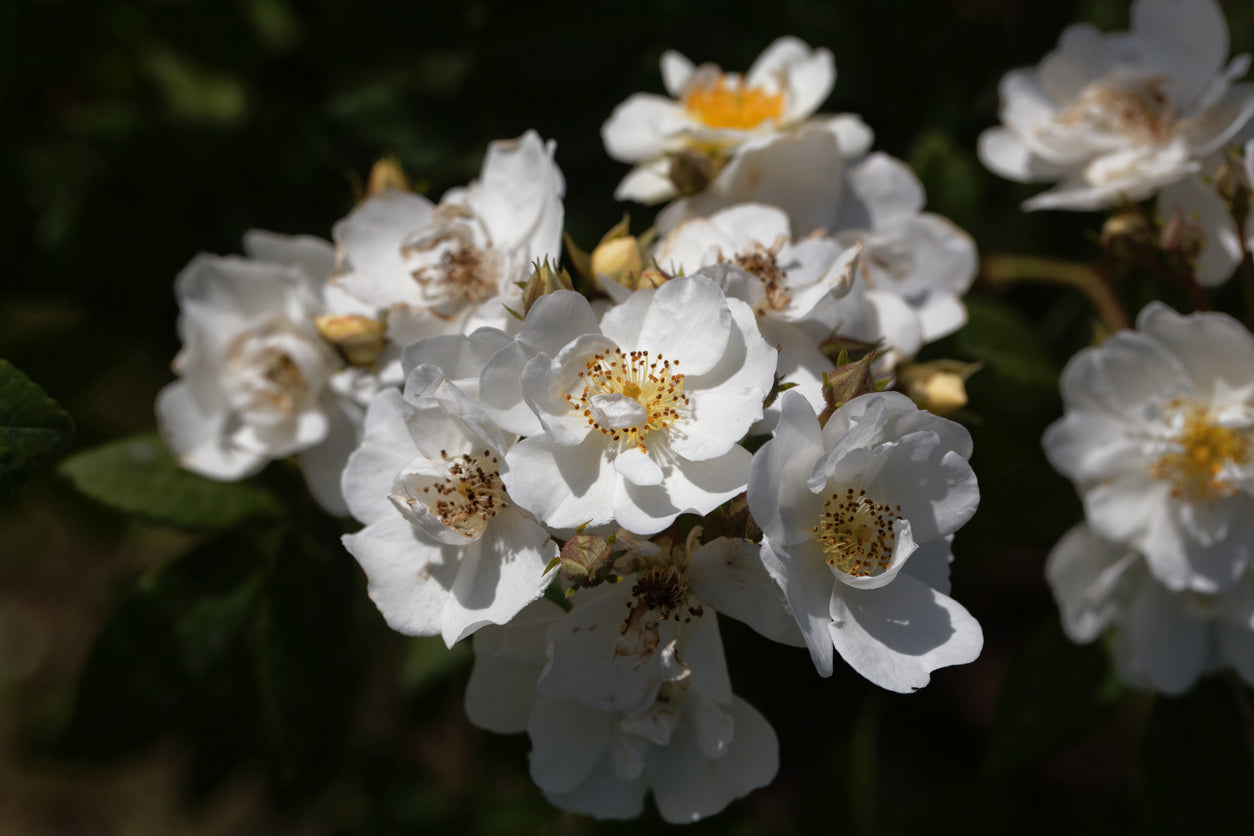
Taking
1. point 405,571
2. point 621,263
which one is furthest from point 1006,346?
point 405,571

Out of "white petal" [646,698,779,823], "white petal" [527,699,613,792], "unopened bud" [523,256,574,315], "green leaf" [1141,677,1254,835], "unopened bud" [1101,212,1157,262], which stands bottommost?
"green leaf" [1141,677,1254,835]

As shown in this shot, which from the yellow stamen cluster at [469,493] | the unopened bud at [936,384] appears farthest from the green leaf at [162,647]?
the unopened bud at [936,384]

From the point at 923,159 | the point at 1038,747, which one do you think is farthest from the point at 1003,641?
the point at 923,159

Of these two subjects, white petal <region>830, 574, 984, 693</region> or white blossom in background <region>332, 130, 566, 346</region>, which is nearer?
white petal <region>830, 574, 984, 693</region>

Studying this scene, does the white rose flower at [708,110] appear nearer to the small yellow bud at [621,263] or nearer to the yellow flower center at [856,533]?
the small yellow bud at [621,263]

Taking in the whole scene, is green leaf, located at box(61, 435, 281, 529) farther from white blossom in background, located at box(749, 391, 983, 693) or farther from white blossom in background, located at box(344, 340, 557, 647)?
white blossom in background, located at box(749, 391, 983, 693)

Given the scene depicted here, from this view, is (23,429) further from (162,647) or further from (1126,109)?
(1126,109)

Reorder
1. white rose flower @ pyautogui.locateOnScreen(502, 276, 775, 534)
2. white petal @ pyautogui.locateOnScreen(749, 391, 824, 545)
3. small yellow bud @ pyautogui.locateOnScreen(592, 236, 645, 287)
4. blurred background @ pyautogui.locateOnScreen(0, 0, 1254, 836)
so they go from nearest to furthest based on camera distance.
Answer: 1. white petal @ pyautogui.locateOnScreen(749, 391, 824, 545)
2. white rose flower @ pyautogui.locateOnScreen(502, 276, 775, 534)
3. small yellow bud @ pyautogui.locateOnScreen(592, 236, 645, 287)
4. blurred background @ pyautogui.locateOnScreen(0, 0, 1254, 836)

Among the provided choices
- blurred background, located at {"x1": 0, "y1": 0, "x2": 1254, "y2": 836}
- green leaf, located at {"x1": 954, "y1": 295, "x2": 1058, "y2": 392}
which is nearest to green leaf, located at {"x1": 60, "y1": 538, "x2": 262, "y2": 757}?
blurred background, located at {"x1": 0, "y1": 0, "x2": 1254, "y2": 836}
